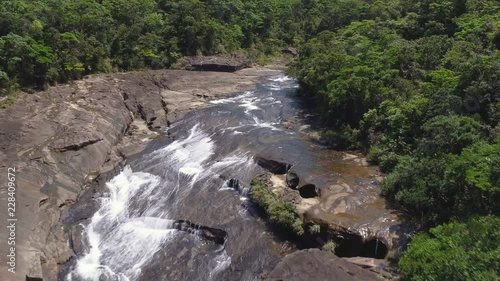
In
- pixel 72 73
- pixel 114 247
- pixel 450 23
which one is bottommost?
pixel 114 247

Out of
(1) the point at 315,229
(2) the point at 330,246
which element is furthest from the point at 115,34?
(2) the point at 330,246

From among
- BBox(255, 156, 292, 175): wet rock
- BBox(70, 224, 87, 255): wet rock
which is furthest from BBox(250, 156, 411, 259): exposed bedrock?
BBox(70, 224, 87, 255): wet rock

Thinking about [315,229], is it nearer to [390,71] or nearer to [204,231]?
[204,231]

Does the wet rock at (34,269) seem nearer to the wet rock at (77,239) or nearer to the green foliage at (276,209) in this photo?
the wet rock at (77,239)

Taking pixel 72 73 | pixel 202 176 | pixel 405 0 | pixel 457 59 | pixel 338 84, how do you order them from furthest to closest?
1. pixel 405 0
2. pixel 72 73
3. pixel 338 84
4. pixel 457 59
5. pixel 202 176

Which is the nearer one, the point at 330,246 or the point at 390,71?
the point at 330,246

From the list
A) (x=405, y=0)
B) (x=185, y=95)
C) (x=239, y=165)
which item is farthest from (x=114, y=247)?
(x=405, y=0)

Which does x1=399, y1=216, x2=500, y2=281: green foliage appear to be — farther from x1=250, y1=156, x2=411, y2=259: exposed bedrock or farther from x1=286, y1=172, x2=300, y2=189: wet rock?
x1=286, y1=172, x2=300, y2=189: wet rock

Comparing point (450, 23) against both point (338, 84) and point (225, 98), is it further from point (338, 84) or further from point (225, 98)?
point (225, 98)
